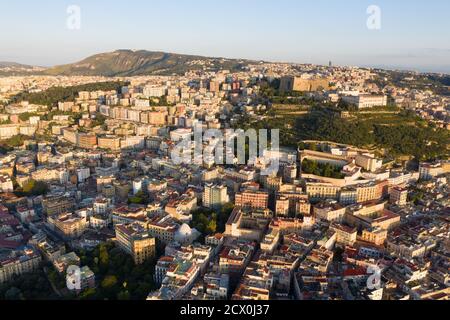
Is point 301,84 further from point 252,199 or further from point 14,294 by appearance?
point 14,294

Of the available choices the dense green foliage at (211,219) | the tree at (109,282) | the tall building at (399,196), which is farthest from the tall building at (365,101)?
the tree at (109,282)

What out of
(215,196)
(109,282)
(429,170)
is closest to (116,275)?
(109,282)

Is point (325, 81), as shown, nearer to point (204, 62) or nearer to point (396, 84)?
point (396, 84)

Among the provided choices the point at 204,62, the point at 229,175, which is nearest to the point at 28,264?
the point at 229,175

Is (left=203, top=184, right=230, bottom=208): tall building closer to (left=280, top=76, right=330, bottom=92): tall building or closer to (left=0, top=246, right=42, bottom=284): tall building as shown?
(left=0, top=246, right=42, bottom=284): tall building

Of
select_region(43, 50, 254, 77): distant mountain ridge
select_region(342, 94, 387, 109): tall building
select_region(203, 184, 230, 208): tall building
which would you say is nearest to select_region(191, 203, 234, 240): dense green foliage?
select_region(203, 184, 230, 208): tall building

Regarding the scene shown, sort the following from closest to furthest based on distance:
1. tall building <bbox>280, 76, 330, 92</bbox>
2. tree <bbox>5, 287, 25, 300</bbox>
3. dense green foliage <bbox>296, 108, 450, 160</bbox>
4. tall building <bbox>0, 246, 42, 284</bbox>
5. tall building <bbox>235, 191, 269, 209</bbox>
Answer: tree <bbox>5, 287, 25, 300</bbox> < tall building <bbox>0, 246, 42, 284</bbox> < tall building <bbox>235, 191, 269, 209</bbox> < dense green foliage <bbox>296, 108, 450, 160</bbox> < tall building <bbox>280, 76, 330, 92</bbox>
